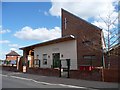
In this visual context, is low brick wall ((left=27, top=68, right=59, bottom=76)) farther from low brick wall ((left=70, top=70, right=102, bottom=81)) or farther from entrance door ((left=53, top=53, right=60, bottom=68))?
low brick wall ((left=70, top=70, right=102, bottom=81))

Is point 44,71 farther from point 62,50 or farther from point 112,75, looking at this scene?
point 112,75

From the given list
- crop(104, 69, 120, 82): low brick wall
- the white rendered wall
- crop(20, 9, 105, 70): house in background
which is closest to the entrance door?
crop(20, 9, 105, 70): house in background

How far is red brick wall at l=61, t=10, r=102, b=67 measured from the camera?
3034 cm

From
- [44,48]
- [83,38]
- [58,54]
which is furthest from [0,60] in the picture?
[83,38]

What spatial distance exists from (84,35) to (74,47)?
85.1 inches

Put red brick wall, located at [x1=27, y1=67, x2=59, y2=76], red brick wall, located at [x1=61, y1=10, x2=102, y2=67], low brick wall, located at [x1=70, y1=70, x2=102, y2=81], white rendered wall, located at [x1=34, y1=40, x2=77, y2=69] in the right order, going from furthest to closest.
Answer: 1. white rendered wall, located at [x1=34, y1=40, x2=77, y2=69]
2. red brick wall, located at [x1=61, y1=10, x2=102, y2=67]
3. red brick wall, located at [x1=27, y1=67, x2=59, y2=76]
4. low brick wall, located at [x1=70, y1=70, x2=102, y2=81]

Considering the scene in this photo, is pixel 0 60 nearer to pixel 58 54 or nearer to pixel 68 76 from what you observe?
pixel 58 54

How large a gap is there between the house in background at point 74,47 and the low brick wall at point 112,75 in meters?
6.82

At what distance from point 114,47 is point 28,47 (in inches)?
809

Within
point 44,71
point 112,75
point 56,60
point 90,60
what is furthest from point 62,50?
point 112,75

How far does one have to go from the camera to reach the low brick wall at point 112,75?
19516mm

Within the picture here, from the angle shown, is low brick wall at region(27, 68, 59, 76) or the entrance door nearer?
low brick wall at region(27, 68, 59, 76)

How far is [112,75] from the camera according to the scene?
19.9 meters

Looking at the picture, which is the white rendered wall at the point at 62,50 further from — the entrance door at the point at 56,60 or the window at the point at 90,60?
the window at the point at 90,60
